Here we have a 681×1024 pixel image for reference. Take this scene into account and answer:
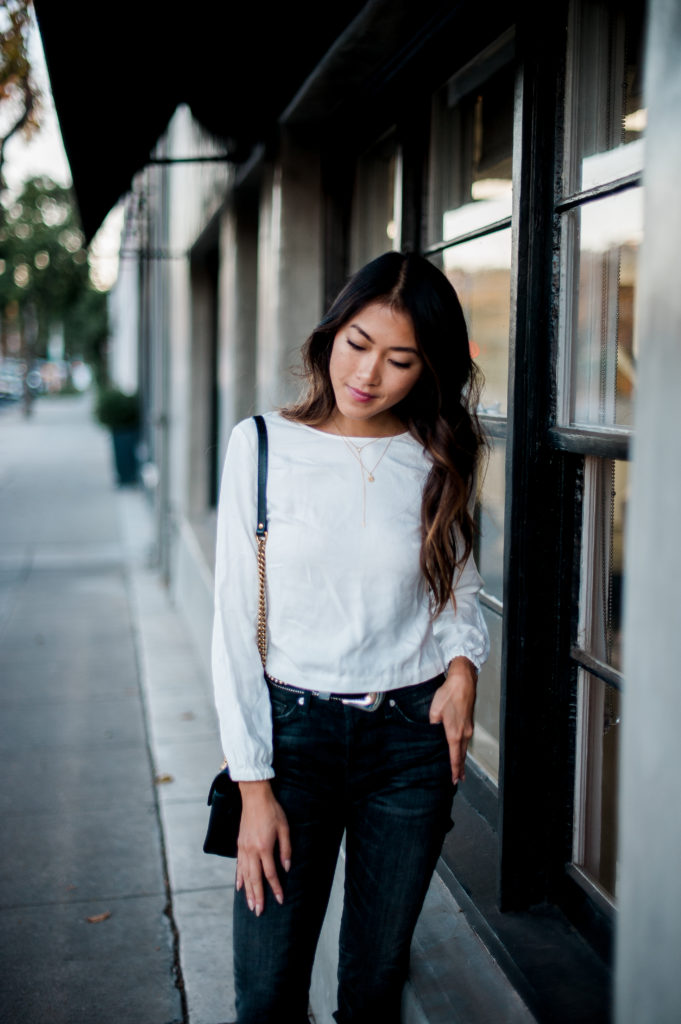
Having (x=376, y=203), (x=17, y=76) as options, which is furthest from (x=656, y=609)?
(x=17, y=76)

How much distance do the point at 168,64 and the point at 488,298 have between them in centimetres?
199

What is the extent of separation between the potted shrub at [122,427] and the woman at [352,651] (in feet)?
47.7

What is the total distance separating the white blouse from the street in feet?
5.13

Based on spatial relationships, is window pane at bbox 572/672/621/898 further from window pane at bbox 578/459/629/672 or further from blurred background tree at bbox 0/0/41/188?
blurred background tree at bbox 0/0/41/188

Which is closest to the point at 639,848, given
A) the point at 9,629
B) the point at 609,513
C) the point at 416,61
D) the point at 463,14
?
the point at 609,513

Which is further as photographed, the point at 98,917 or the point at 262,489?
the point at 98,917

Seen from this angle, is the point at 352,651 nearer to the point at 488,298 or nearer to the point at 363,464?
the point at 363,464

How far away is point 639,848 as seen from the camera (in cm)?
87

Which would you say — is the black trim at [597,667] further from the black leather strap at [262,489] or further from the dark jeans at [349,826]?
the black leather strap at [262,489]

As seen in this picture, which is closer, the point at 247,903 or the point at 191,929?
the point at 247,903

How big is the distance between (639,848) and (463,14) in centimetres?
232

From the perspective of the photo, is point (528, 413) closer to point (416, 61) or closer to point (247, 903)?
point (247, 903)

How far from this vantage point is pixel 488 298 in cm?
291

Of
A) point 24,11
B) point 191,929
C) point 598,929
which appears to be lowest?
point 191,929
